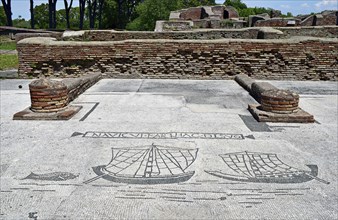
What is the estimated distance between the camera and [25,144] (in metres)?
4.05

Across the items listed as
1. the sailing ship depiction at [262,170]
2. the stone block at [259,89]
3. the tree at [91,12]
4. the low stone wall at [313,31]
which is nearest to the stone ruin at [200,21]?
the low stone wall at [313,31]

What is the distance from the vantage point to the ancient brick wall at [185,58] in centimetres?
855

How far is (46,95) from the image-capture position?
5129 mm

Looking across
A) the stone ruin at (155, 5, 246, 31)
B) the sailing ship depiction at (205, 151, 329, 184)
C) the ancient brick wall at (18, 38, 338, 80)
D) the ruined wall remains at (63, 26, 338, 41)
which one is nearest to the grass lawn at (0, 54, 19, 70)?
the ruined wall remains at (63, 26, 338, 41)

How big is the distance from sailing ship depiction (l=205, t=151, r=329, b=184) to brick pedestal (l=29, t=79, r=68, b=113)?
282 cm

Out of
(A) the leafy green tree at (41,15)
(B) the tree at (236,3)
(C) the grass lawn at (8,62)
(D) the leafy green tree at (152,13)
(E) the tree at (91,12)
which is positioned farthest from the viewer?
(A) the leafy green tree at (41,15)

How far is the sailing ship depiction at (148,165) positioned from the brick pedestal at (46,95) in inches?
71.8

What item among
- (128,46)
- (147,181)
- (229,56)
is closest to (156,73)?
(128,46)

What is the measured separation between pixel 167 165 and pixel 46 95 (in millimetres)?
2563

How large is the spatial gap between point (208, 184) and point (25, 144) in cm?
227

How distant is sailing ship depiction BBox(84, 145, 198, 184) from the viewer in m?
3.23

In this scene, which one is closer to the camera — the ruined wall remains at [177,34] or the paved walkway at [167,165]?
the paved walkway at [167,165]

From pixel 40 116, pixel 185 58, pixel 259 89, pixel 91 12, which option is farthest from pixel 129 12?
pixel 40 116

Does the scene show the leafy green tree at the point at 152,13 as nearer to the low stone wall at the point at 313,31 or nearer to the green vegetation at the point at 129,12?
the green vegetation at the point at 129,12
